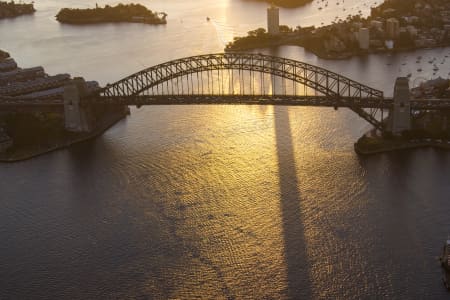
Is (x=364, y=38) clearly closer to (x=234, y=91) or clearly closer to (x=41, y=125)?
(x=234, y=91)

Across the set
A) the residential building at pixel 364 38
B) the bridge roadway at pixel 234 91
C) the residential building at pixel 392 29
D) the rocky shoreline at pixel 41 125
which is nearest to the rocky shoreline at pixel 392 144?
the bridge roadway at pixel 234 91

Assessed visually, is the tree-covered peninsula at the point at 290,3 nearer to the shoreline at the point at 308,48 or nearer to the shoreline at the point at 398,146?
the shoreline at the point at 308,48

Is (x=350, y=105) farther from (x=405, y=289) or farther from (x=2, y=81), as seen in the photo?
(x=2, y=81)

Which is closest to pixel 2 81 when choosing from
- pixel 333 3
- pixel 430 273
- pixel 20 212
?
pixel 20 212

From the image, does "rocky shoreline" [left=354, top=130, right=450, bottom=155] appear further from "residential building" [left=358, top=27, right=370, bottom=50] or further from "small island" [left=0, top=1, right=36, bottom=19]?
"small island" [left=0, top=1, right=36, bottom=19]

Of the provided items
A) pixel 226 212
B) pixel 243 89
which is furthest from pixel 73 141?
pixel 226 212

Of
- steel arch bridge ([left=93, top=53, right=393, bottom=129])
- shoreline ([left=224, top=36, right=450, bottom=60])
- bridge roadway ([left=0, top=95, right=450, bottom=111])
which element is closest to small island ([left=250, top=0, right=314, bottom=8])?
shoreline ([left=224, top=36, right=450, bottom=60])
